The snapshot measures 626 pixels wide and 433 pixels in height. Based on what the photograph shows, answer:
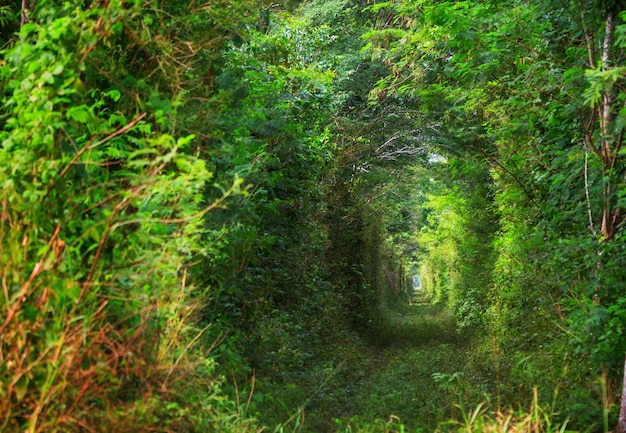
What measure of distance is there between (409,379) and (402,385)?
2.38ft

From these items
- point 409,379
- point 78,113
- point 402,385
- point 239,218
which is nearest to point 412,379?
point 409,379

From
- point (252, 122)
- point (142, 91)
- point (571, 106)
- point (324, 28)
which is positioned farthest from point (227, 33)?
point (324, 28)

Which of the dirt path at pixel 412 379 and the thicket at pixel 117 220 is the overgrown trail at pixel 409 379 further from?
the thicket at pixel 117 220

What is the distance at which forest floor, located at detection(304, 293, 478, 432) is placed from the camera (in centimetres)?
818

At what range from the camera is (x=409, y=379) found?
11.8m

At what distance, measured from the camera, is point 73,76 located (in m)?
4.46

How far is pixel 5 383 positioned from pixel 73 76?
6.83 ft

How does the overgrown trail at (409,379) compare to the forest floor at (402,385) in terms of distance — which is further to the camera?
the overgrown trail at (409,379)

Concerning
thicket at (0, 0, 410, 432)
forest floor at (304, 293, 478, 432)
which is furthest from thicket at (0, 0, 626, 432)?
forest floor at (304, 293, 478, 432)

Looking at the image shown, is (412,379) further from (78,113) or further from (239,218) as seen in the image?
(78,113)

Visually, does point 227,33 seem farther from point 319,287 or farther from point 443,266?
point 443,266

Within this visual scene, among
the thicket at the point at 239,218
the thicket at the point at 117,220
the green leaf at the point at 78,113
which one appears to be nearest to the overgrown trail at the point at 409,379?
the thicket at the point at 239,218

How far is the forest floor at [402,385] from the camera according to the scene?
26.8ft

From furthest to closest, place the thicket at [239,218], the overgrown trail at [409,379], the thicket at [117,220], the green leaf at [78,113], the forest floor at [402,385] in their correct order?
the overgrown trail at [409,379] < the forest floor at [402,385] < the green leaf at [78,113] < the thicket at [239,218] < the thicket at [117,220]
